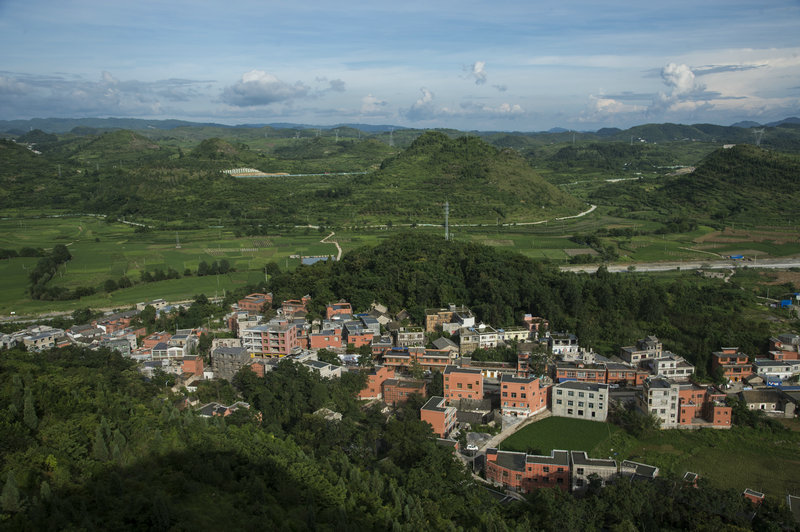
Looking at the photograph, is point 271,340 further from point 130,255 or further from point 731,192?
point 731,192

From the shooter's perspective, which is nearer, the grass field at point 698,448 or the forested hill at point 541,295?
the grass field at point 698,448

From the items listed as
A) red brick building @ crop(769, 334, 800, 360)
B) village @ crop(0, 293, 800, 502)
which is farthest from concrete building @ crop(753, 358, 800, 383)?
red brick building @ crop(769, 334, 800, 360)

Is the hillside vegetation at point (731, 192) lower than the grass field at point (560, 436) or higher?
Answer: higher

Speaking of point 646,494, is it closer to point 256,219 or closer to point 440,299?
point 440,299

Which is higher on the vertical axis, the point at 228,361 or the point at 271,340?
the point at 271,340

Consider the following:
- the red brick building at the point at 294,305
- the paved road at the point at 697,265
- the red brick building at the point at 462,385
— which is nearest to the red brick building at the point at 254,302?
the red brick building at the point at 294,305

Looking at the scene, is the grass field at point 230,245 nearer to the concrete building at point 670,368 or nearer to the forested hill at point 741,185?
the forested hill at point 741,185

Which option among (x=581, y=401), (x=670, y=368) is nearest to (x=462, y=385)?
(x=581, y=401)

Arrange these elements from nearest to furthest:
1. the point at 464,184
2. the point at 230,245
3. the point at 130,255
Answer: the point at 130,255 < the point at 230,245 < the point at 464,184
